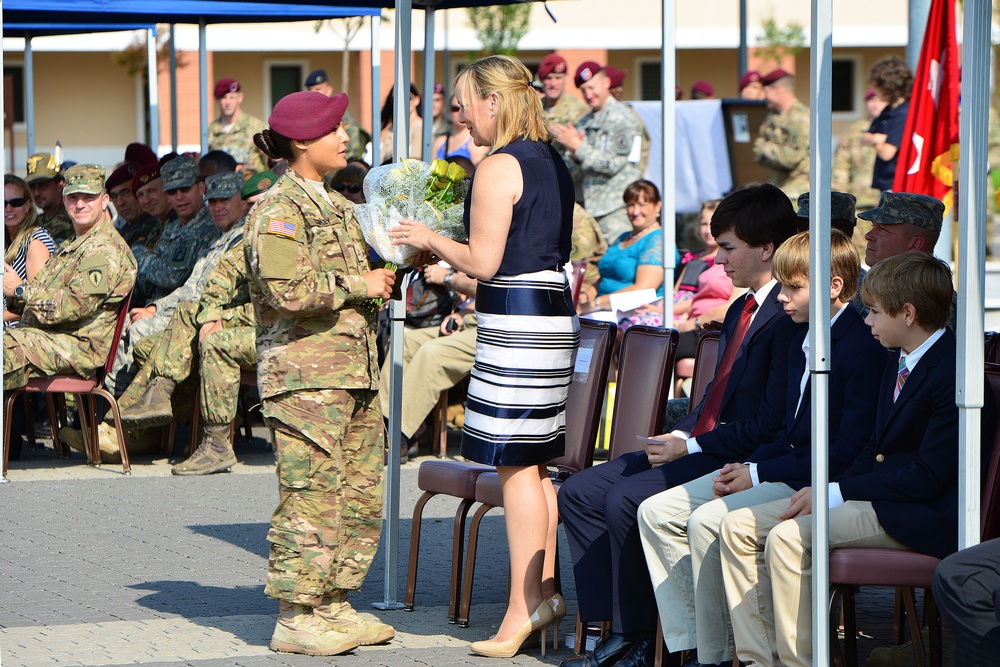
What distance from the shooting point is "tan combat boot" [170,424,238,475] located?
28.1 ft

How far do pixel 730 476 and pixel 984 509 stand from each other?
2.60 feet

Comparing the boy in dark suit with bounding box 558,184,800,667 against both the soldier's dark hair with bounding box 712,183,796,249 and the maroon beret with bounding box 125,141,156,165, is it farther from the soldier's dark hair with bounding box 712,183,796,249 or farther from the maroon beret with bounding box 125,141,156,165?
the maroon beret with bounding box 125,141,156,165

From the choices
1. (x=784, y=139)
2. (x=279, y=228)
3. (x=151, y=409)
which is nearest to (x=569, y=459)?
(x=279, y=228)

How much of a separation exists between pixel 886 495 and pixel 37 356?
5.77 meters

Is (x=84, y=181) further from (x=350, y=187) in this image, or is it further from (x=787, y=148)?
(x=787, y=148)

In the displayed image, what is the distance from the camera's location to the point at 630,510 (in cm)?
468

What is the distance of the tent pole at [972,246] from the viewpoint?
366cm

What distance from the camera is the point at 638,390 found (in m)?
5.59

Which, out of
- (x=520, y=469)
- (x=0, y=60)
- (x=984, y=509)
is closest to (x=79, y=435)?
(x=0, y=60)

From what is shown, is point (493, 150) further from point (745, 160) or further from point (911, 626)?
point (745, 160)

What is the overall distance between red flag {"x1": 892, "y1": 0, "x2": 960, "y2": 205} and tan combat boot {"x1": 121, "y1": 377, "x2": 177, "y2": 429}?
→ 14.4 ft

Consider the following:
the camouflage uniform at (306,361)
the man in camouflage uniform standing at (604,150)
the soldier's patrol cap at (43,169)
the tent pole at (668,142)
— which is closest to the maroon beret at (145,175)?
the soldier's patrol cap at (43,169)

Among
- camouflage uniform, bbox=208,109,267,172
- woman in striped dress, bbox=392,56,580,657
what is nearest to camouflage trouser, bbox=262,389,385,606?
woman in striped dress, bbox=392,56,580,657

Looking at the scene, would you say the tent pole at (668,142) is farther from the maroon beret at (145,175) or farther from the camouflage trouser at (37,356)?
the maroon beret at (145,175)
